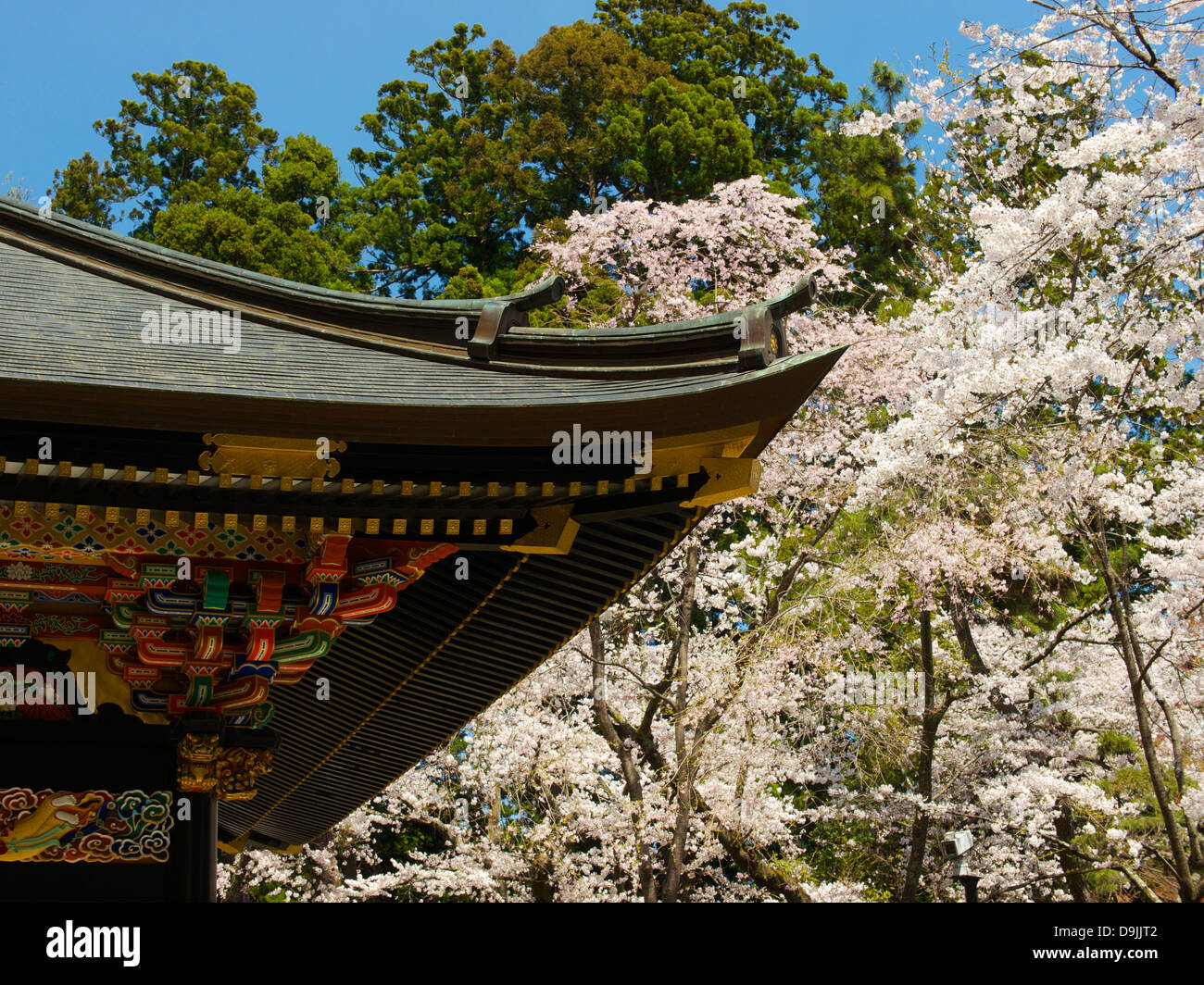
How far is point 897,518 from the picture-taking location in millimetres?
13336

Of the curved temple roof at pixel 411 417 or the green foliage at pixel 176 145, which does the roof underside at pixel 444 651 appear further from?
the green foliage at pixel 176 145

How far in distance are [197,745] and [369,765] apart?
2089 mm

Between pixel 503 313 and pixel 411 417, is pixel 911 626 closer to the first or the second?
pixel 503 313

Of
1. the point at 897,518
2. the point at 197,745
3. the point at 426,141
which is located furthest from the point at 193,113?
the point at 197,745

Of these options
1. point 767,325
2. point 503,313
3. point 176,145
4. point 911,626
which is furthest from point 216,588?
point 176,145

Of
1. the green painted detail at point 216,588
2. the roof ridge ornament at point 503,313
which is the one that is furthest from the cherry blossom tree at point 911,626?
the green painted detail at point 216,588

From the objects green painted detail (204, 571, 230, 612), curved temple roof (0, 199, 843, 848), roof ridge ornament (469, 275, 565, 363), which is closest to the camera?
curved temple roof (0, 199, 843, 848)

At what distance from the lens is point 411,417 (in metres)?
3.81

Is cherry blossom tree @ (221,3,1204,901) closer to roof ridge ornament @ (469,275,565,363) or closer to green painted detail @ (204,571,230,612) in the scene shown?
roof ridge ornament @ (469,275,565,363)

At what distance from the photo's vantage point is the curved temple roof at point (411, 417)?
12.3 feet

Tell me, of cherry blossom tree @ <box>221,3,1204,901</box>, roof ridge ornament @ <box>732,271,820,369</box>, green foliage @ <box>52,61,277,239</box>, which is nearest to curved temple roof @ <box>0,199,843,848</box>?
roof ridge ornament @ <box>732,271,820,369</box>

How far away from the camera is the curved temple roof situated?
373 centimetres
